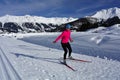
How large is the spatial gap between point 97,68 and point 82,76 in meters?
1.60

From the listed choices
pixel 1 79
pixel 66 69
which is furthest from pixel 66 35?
Result: pixel 1 79

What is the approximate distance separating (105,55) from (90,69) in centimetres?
465

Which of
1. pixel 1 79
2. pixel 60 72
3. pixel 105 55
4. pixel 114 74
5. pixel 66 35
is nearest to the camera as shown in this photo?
pixel 1 79

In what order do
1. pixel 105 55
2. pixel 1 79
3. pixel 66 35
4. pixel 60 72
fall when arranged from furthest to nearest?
pixel 105 55
pixel 66 35
pixel 60 72
pixel 1 79

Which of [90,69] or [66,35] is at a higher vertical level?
[66,35]

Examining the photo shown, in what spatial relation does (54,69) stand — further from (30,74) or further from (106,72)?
(106,72)

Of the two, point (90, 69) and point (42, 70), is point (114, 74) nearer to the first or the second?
point (90, 69)

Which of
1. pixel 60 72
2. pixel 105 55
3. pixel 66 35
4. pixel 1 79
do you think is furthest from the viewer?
pixel 105 55

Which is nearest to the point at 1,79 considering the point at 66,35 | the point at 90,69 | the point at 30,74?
the point at 30,74

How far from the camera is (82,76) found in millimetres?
8164

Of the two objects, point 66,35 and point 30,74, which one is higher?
point 66,35

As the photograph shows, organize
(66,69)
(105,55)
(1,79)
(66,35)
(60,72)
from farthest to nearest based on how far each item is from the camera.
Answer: (105,55) → (66,35) → (66,69) → (60,72) → (1,79)

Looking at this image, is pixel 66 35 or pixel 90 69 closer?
pixel 90 69

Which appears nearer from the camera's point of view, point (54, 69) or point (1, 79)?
point (1, 79)
